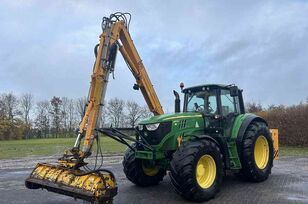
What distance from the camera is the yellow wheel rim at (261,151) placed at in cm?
1093

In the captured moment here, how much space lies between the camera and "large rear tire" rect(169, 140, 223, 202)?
7.82m

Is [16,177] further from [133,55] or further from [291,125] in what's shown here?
[291,125]

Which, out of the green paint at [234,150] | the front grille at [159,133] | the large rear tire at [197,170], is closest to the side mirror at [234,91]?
the green paint at [234,150]

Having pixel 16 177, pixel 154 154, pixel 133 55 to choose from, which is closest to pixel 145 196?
pixel 154 154

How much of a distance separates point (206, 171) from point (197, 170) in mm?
394

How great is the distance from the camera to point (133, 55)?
1053 centimetres

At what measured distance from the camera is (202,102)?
1016cm

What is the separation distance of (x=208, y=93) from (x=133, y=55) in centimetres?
231

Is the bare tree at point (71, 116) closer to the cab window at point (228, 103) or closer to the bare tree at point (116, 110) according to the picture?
the bare tree at point (116, 110)

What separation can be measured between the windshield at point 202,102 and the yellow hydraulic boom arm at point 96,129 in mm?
1073

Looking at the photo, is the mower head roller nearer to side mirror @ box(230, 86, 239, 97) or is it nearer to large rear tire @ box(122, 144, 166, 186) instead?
large rear tire @ box(122, 144, 166, 186)

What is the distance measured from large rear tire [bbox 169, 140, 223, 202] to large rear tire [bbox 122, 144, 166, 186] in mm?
1701

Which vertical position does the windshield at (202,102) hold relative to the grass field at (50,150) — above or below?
above

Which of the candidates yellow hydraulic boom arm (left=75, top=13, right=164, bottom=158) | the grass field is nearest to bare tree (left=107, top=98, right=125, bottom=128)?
the grass field
